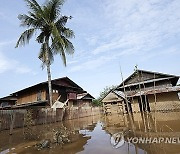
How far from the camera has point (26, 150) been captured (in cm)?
785

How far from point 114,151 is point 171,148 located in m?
1.97

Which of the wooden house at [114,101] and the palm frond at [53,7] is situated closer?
the palm frond at [53,7]

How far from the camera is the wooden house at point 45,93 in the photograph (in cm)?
2793

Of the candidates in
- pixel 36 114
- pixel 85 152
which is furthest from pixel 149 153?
pixel 36 114

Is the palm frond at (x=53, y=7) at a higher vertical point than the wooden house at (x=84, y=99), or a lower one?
higher

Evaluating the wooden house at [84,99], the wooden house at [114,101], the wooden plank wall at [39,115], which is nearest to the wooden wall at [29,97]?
the wooden plank wall at [39,115]

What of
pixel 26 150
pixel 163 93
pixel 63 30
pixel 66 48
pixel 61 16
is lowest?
pixel 26 150

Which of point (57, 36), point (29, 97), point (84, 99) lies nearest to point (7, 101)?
point (29, 97)

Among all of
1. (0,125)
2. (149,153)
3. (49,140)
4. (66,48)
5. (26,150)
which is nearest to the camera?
(149,153)

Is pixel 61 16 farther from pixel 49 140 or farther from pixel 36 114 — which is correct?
pixel 49 140

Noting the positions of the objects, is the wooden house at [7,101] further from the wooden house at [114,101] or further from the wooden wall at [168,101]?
the wooden wall at [168,101]

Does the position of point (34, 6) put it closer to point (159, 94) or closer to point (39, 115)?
point (39, 115)

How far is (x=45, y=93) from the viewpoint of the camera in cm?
2786

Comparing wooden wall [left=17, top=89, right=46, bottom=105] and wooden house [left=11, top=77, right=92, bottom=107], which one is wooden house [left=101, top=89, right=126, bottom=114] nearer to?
wooden house [left=11, top=77, right=92, bottom=107]
